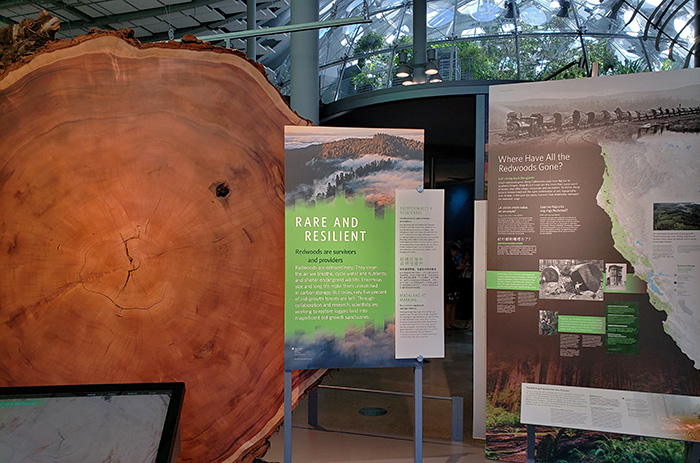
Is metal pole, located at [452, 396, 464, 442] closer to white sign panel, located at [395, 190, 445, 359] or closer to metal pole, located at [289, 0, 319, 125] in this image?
white sign panel, located at [395, 190, 445, 359]

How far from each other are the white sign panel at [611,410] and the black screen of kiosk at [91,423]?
212 centimetres

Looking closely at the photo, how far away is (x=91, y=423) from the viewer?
1.71 metres

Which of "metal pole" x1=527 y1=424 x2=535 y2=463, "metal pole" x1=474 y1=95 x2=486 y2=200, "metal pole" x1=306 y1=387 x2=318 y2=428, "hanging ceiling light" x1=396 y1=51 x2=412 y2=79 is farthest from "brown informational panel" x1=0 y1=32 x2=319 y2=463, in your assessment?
"hanging ceiling light" x1=396 y1=51 x2=412 y2=79

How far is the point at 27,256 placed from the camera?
212 centimetres

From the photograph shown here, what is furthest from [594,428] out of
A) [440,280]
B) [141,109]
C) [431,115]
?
[431,115]

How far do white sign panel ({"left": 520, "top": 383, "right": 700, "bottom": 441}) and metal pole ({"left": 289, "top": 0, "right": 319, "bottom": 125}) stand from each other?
165 inches

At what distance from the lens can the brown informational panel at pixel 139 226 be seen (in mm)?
2123

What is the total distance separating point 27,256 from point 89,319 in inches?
15.3

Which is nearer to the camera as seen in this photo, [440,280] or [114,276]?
[114,276]

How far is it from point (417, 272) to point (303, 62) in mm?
4305

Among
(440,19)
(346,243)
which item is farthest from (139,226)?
(440,19)

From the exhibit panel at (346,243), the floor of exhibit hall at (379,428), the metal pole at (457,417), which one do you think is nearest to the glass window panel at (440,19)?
the floor of exhibit hall at (379,428)

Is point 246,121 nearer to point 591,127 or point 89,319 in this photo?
point 89,319

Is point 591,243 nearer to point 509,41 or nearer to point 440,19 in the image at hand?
point 509,41
